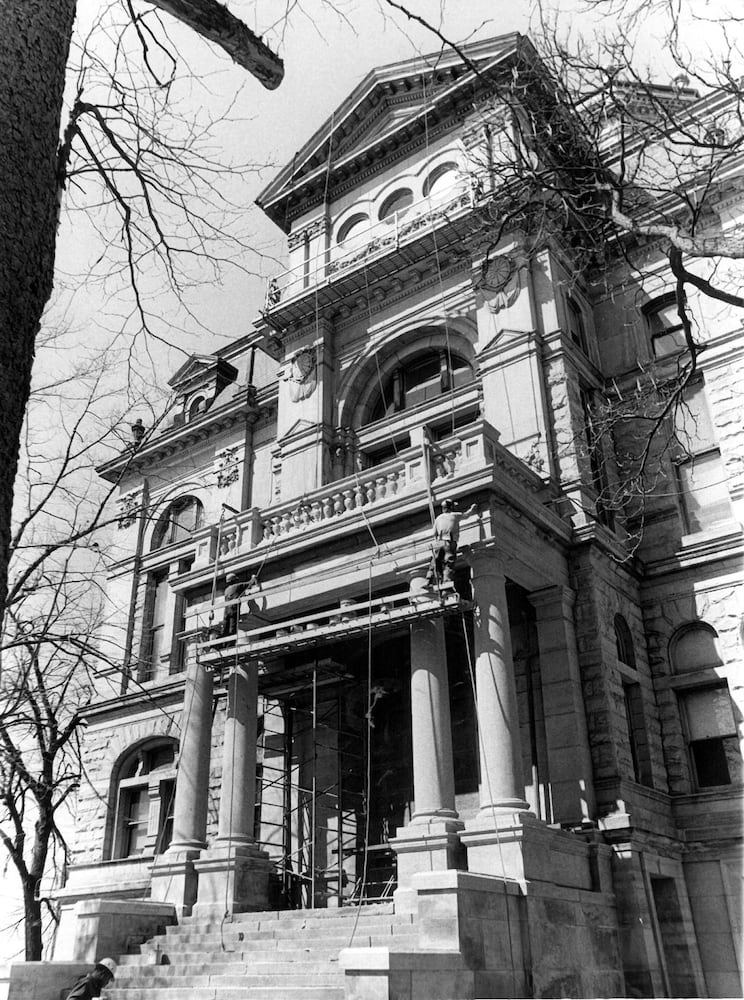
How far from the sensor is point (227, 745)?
16703 millimetres

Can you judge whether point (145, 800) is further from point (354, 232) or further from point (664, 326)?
point (664, 326)

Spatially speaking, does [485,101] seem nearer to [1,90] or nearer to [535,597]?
[535,597]

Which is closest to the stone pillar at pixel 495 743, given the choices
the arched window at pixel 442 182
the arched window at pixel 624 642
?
the arched window at pixel 624 642

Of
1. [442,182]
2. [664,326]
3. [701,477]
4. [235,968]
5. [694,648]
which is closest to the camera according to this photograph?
[235,968]

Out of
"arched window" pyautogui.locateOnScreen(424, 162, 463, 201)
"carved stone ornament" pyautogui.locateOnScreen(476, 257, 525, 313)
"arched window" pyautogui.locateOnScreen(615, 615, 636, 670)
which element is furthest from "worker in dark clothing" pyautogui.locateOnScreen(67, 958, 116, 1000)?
"arched window" pyautogui.locateOnScreen(424, 162, 463, 201)

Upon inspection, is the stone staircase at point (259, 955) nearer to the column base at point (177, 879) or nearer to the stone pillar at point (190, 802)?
the column base at point (177, 879)

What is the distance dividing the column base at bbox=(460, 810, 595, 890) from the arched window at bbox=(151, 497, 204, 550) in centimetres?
1771

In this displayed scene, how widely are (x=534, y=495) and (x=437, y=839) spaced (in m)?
6.86

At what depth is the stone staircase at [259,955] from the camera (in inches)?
456

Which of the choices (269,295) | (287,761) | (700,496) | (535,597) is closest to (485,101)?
(269,295)

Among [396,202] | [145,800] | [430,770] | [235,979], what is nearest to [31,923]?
[145,800]

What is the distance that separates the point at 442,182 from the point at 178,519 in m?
13.9

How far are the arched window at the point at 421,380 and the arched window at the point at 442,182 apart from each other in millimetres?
4314

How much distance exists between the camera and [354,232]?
2567 centimetres
